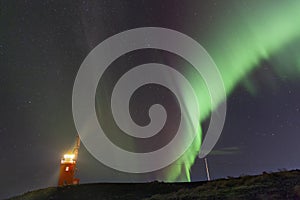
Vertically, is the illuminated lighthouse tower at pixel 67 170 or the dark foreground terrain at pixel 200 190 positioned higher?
the illuminated lighthouse tower at pixel 67 170

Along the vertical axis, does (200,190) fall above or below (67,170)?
below

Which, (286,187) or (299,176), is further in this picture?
(299,176)

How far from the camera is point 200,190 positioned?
17031 millimetres

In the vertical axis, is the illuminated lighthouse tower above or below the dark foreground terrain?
above

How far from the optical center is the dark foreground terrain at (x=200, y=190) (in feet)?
43.3

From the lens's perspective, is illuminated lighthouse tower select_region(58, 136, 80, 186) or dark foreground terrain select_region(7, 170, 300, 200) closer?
dark foreground terrain select_region(7, 170, 300, 200)

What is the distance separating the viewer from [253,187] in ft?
47.6

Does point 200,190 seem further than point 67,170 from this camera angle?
No

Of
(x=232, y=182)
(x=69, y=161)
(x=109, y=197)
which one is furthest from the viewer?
(x=69, y=161)

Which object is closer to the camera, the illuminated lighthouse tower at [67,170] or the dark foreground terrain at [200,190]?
the dark foreground terrain at [200,190]

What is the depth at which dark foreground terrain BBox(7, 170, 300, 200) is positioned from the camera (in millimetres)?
13188

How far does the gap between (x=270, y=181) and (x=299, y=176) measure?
1.93 meters

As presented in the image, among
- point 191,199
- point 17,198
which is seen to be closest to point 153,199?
point 191,199

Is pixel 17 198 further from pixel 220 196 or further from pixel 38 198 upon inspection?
pixel 220 196
